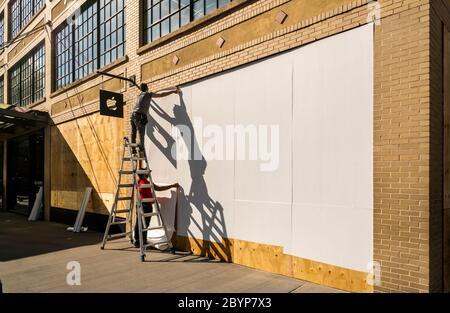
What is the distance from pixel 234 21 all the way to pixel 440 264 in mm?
5653

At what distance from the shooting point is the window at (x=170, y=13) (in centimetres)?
811

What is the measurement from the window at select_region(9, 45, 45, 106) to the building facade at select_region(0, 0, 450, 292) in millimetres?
7838

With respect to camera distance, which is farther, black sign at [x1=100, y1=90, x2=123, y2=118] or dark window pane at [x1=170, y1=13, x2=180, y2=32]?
black sign at [x1=100, y1=90, x2=123, y2=118]

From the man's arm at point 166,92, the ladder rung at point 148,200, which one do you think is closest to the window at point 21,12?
the man's arm at point 166,92

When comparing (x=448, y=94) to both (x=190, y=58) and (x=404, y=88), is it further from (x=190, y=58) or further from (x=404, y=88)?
(x=190, y=58)

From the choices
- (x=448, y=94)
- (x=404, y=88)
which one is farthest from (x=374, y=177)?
(x=448, y=94)

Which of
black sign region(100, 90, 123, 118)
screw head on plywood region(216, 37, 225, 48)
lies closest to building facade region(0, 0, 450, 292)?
screw head on plywood region(216, 37, 225, 48)

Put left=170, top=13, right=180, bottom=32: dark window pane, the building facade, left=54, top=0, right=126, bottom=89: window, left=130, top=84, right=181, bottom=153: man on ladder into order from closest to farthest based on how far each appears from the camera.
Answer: the building facade
left=130, top=84, right=181, bottom=153: man on ladder
left=170, top=13, right=180, bottom=32: dark window pane
left=54, top=0, right=126, bottom=89: window

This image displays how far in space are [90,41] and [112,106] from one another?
156 inches

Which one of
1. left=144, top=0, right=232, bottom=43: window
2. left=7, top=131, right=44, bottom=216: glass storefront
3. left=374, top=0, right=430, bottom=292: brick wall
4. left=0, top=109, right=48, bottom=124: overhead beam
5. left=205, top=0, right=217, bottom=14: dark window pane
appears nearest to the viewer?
left=374, top=0, right=430, bottom=292: brick wall

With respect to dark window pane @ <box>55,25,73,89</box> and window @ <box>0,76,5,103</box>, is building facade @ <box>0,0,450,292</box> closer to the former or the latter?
dark window pane @ <box>55,25,73,89</box>

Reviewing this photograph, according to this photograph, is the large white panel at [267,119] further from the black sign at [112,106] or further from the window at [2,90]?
the window at [2,90]

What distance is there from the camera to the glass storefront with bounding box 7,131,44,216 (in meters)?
16.0

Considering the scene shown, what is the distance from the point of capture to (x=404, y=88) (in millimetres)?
4844
